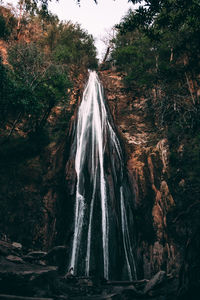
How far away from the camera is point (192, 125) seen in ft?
28.8

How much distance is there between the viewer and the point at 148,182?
7.93m

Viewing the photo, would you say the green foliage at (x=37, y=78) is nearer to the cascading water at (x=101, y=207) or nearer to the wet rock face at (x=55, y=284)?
the cascading water at (x=101, y=207)

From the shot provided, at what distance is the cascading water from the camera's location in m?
5.53

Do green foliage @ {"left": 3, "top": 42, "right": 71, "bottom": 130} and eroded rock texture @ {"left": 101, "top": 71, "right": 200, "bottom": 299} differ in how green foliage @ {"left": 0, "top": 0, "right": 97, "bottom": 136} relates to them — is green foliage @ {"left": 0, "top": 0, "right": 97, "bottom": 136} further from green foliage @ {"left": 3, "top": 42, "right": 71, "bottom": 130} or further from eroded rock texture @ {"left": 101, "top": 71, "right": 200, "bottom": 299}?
eroded rock texture @ {"left": 101, "top": 71, "right": 200, "bottom": 299}

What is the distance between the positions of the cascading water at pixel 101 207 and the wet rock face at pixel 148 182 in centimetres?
58

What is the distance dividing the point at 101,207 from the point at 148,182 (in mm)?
2753

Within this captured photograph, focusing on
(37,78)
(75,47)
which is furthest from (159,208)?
(75,47)

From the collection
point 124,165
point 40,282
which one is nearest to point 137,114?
point 124,165

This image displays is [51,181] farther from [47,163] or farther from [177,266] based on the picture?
[177,266]

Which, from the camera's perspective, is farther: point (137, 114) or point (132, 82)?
point (132, 82)

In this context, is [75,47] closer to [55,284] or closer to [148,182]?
[148,182]

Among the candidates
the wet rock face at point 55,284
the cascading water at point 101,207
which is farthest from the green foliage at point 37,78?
the wet rock face at point 55,284

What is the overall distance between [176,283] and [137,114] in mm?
8891

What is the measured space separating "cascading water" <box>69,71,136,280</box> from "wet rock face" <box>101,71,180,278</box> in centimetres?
58
